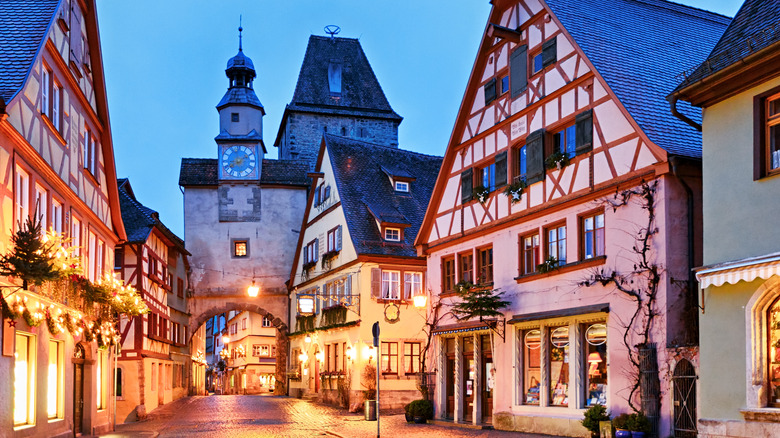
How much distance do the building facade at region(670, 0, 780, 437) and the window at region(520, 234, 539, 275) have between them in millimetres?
8048

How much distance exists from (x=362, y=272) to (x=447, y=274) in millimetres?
8009

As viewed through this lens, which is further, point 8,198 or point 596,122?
point 596,122

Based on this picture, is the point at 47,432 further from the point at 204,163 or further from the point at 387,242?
the point at 204,163

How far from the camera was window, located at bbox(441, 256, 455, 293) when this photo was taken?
27.5 m

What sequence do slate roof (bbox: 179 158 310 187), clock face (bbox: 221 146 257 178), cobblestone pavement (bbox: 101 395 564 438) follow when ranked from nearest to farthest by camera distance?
cobblestone pavement (bbox: 101 395 564 438)
slate roof (bbox: 179 158 310 187)
clock face (bbox: 221 146 257 178)

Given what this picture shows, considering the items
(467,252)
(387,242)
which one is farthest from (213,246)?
(467,252)

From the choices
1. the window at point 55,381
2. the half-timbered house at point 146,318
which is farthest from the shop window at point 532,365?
the half-timbered house at point 146,318

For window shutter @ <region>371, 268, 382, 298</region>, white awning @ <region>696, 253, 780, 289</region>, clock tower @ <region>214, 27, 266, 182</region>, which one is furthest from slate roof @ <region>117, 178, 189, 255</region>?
white awning @ <region>696, 253, 780, 289</region>

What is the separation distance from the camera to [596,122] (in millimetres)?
20250

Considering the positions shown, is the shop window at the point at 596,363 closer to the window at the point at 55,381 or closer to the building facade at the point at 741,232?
the building facade at the point at 741,232

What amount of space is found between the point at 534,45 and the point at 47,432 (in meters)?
14.2

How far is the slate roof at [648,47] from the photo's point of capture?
19.1 metres

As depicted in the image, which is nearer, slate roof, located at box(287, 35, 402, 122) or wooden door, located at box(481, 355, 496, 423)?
wooden door, located at box(481, 355, 496, 423)

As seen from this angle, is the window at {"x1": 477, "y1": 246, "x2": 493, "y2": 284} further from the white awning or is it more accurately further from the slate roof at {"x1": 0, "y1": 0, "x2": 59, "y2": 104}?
the slate roof at {"x1": 0, "y1": 0, "x2": 59, "y2": 104}
